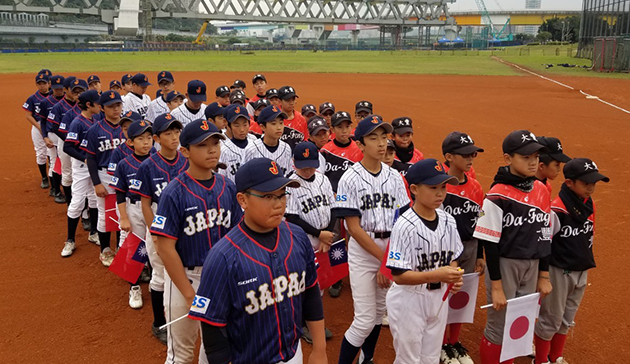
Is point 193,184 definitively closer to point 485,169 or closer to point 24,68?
point 485,169

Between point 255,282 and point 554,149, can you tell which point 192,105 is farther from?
point 255,282

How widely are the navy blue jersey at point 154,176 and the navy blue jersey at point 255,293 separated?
7.58ft

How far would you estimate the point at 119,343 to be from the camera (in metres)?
5.18

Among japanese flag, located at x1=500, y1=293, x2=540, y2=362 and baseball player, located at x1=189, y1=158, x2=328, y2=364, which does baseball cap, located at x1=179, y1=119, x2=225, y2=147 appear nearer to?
baseball player, located at x1=189, y1=158, x2=328, y2=364

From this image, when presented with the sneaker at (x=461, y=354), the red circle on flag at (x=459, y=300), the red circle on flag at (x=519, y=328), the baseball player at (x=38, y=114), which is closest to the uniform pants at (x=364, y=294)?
the red circle on flag at (x=459, y=300)

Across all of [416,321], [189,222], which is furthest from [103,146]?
[416,321]

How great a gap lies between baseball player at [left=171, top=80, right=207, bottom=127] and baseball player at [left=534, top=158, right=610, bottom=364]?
236 inches

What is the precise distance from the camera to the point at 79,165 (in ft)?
25.1

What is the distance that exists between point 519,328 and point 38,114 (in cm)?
1033

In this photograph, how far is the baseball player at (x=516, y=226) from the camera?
4.04 meters

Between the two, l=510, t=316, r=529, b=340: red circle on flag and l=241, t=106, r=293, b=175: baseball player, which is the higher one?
l=241, t=106, r=293, b=175: baseball player

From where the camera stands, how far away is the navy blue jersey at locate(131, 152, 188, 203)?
4.85 m

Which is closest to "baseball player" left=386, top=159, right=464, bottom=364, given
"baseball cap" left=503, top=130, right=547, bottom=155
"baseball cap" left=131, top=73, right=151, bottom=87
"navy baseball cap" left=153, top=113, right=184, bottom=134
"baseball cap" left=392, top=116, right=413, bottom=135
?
"baseball cap" left=503, top=130, right=547, bottom=155

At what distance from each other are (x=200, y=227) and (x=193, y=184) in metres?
0.36
